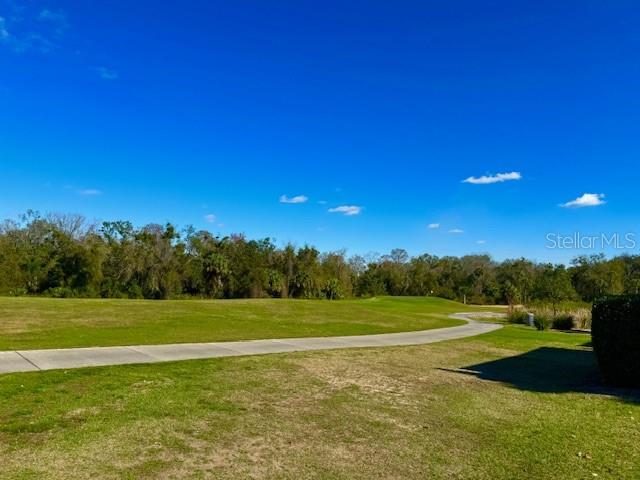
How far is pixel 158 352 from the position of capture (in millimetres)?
10023

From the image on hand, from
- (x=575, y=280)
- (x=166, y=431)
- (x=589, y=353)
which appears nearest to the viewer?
(x=166, y=431)

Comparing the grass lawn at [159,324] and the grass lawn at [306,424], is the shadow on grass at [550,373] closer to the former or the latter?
the grass lawn at [306,424]

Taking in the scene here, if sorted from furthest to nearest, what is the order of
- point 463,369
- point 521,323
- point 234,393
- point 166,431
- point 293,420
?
point 521,323
point 463,369
point 234,393
point 293,420
point 166,431

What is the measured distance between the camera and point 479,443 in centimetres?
514

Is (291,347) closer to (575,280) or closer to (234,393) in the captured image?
(234,393)

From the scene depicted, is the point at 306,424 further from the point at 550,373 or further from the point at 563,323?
the point at 563,323

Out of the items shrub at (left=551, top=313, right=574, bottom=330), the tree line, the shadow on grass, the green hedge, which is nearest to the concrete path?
the shadow on grass

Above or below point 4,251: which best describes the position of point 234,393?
below

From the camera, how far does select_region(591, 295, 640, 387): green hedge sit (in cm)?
874

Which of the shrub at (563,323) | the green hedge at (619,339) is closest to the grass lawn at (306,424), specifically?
the green hedge at (619,339)

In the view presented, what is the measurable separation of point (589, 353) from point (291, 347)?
9.12 meters

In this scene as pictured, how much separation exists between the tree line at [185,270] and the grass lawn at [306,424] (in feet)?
125

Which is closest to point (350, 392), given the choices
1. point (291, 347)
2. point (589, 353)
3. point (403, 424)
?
point (403, 424)

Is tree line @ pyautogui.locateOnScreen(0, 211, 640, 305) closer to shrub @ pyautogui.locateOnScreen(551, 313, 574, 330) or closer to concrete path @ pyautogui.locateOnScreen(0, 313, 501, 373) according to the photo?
shrub @ pyautogui.locateOnScreen(551, 313, 574, 330)
